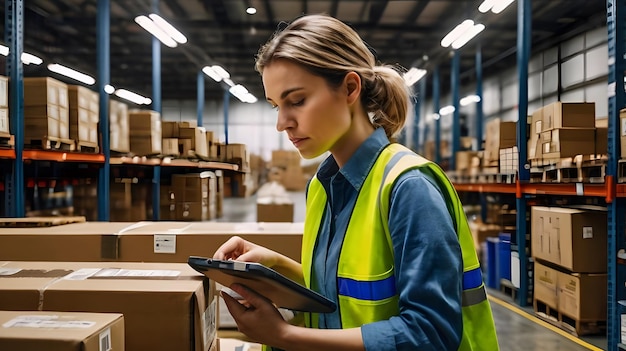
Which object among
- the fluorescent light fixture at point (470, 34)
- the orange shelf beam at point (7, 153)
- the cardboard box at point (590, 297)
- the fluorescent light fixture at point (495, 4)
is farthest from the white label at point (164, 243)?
the fluorescent light fixture at point (470, 34)

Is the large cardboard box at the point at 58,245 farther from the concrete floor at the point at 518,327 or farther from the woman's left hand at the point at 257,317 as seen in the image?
the concrete floor at the point at 518,327

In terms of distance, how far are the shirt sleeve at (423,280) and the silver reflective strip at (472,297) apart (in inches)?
3.1

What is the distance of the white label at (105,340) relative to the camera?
105 centimetres

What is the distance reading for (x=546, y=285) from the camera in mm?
5590

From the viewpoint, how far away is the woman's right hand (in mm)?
1419

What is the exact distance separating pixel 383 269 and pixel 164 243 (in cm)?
149

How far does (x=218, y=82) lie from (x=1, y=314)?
7.09m

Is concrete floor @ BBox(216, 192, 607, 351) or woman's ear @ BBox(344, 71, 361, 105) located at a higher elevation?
woman's ear @ BBox(344, 71, 361, 105)

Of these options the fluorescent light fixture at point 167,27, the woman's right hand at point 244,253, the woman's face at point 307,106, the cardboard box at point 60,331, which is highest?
the fluorescent light fixture at point 167,27

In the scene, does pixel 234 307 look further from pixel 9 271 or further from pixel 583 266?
pixel 583 266

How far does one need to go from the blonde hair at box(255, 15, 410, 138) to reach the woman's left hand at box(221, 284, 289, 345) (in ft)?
1.81

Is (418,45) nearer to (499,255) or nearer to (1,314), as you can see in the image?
(499,255)

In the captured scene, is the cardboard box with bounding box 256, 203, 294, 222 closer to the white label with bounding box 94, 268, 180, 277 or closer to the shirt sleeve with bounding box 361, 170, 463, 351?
the white label with bounding box 94, 268, 180, 277

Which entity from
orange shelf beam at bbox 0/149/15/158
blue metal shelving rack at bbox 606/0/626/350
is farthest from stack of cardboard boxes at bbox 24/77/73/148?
blue metal shelving rack at bbox 606/0/626/350
